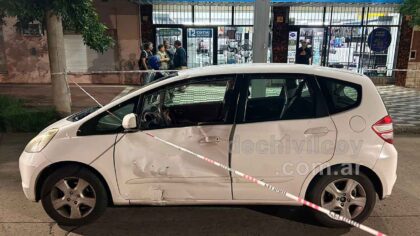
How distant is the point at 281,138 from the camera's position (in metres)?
3.73

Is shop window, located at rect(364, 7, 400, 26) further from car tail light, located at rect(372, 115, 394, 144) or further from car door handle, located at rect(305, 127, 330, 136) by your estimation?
car door handle, located at rect(305, 127, 330, 136)

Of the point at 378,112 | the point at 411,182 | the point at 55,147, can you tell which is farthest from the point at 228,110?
the point at 411,182

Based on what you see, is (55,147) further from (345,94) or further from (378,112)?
(378,112)

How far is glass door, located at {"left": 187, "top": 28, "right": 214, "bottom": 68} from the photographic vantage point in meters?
13.9

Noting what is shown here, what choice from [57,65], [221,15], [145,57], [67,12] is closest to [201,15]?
[221,15]

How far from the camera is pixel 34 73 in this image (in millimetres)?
13914

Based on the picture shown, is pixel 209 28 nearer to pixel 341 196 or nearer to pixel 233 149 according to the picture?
pixel 233 149

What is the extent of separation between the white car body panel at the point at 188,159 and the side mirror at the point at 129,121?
4.7 inches

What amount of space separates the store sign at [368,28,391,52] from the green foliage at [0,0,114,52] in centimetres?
1016

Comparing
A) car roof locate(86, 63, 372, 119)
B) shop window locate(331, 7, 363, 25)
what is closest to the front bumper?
car roof locate(86, 63, 372, 119)

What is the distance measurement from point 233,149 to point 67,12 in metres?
4.86

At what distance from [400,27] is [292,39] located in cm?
384

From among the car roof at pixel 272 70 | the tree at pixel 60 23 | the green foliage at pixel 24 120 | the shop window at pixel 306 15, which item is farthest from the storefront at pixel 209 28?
the car roof at pixel 272 70

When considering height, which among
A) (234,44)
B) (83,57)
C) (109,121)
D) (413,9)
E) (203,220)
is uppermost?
(413,9)
